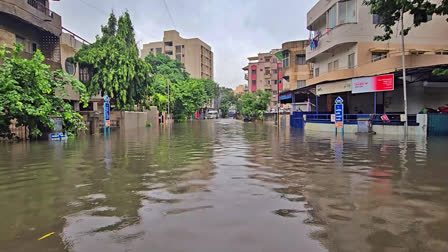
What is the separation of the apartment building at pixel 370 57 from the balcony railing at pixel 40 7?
22.3 meters

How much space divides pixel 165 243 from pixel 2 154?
Answer: 10.7 meters

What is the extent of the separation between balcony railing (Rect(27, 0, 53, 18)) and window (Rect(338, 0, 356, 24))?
23.7m

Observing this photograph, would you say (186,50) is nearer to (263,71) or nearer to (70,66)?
(263,71)

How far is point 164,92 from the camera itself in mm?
55594

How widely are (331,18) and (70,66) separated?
79.9ft

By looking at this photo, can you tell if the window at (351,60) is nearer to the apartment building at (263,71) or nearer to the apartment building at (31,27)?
the apartment building at (31,27)

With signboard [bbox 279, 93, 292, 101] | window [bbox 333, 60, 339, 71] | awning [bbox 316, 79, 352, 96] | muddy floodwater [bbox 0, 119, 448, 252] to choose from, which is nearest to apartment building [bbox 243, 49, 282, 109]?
signboard [bbox 279, 93, 292, 101]

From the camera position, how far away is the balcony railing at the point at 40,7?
23312mm

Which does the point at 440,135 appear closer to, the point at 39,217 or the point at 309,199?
the point at 309,199

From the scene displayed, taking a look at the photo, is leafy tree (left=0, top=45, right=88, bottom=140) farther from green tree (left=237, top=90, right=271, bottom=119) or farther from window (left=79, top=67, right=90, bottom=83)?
green tree (left=237, top=90, right=271, bottom=119)

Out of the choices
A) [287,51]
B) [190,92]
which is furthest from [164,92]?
[287,51]

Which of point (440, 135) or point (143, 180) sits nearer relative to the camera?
point (143, 180)

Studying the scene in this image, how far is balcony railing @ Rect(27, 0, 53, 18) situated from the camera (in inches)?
918

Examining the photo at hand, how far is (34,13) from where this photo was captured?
2280cm
